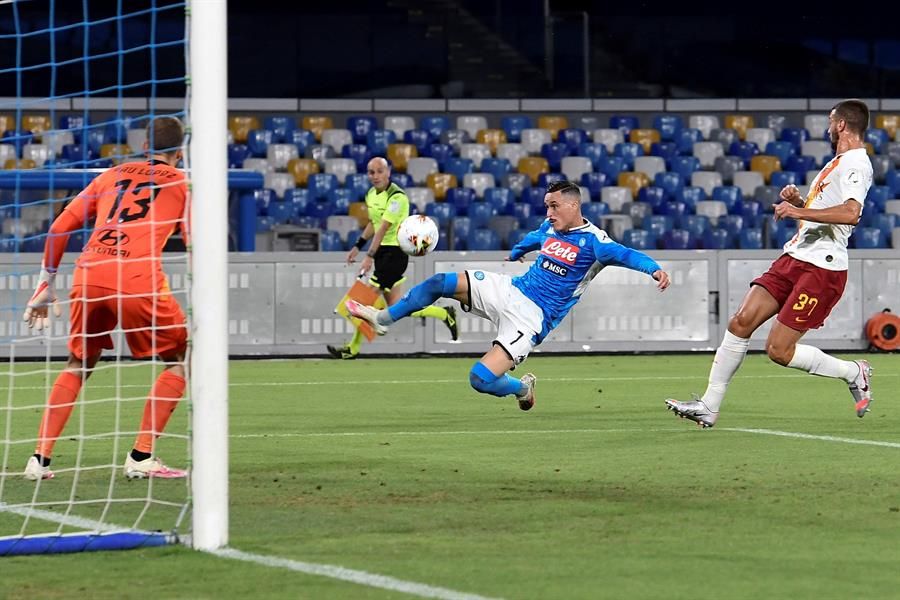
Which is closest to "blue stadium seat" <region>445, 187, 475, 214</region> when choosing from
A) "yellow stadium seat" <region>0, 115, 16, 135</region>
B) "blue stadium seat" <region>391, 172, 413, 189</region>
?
"blue stadium seat" <region>391, 172, 413, 189</region>

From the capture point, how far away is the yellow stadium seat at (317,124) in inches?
1142

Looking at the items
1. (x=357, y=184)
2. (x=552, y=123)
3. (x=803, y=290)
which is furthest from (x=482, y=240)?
(x=803, y=290)

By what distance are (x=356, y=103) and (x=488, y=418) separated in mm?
18079

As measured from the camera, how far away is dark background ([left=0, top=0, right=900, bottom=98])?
28.8m

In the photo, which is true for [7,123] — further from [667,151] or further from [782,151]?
[782,151]

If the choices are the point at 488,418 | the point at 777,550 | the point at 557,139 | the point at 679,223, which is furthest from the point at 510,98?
the point at 777,550

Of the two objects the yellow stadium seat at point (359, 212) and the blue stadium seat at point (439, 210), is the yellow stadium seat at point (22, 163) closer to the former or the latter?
the yellow stadium seat at point (359, 212)

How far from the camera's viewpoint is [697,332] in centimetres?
2102

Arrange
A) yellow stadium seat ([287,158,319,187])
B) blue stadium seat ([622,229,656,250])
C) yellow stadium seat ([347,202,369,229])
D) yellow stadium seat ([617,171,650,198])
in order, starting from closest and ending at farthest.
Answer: blue stadium seat ([622,229,656,250]) < yellow stadium seat ([347,202,369,229]) < yellow stadium seat ([287,158,319,187]) < yellow stadium seat ([617,171,650,198])

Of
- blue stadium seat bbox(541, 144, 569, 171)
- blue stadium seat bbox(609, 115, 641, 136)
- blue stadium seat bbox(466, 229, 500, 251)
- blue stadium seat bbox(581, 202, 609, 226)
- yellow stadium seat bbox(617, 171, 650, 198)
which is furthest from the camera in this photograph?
blue stadium seat bbox(609, 115, 641, 136)

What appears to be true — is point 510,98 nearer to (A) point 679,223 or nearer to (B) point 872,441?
(A) point 679,223

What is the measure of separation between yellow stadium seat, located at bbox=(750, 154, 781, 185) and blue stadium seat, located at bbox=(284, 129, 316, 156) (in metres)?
7.94

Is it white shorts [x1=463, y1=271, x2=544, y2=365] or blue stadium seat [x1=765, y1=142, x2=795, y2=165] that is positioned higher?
blue stadium seat [x1=765, y1=142, x2=795, y2=165]

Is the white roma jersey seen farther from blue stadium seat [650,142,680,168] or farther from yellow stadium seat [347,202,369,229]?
blue stadium seat [650,142,680,168]
